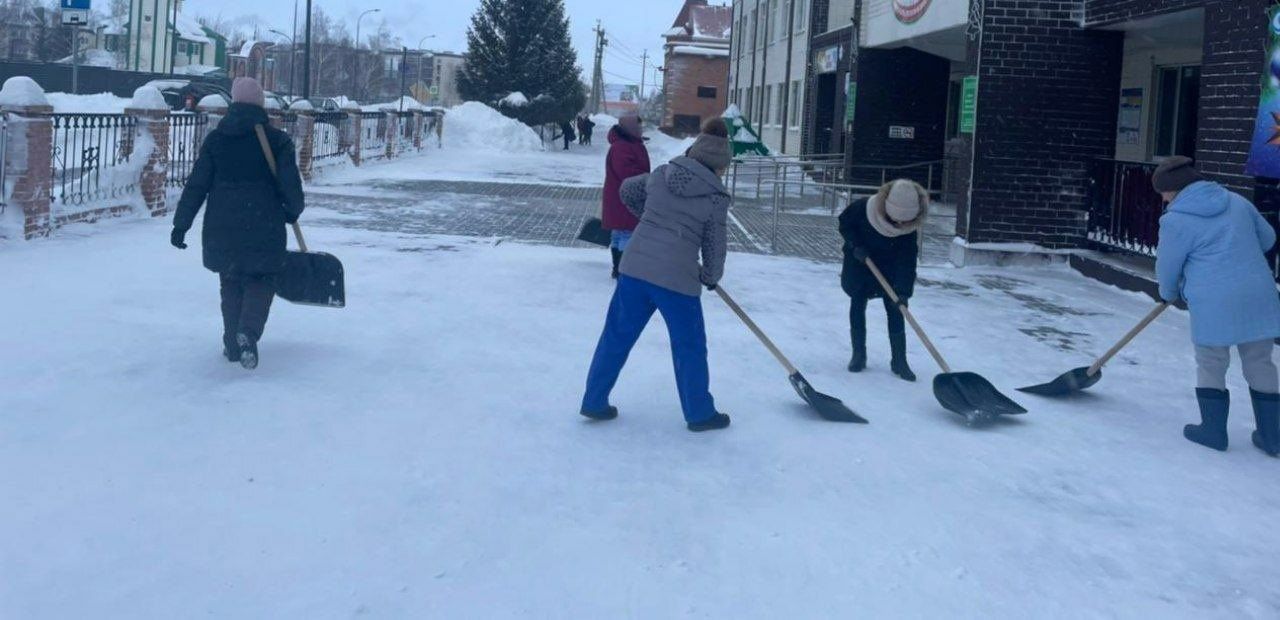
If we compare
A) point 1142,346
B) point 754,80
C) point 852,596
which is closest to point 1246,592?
point 852,596

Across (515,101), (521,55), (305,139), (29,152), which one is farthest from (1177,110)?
(521,55)

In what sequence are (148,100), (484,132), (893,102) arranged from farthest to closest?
(484,132) < (893,102) < (148,100)

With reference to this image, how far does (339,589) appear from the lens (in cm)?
434

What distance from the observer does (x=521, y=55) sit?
5241 cm

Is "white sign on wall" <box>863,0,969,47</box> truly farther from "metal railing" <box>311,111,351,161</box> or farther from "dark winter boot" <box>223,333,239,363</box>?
"dark winter boot" <box>223,333,239,363</box>

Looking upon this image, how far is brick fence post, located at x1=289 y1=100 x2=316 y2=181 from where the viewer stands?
73.2ft

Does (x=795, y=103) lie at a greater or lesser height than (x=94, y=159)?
greater

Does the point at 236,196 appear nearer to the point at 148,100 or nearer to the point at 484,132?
the point at 148,100

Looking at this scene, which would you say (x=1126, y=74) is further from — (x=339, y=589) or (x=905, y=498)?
(x=339, y=589)

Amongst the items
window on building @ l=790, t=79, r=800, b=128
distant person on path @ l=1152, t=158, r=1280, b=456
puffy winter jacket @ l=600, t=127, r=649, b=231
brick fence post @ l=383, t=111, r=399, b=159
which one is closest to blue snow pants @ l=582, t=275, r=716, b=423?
distant person on path @ l=1152, t=158, r=1280, b=456

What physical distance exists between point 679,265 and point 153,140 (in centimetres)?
1032

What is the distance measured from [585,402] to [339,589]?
251cm

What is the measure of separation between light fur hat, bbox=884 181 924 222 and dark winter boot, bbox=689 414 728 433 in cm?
189

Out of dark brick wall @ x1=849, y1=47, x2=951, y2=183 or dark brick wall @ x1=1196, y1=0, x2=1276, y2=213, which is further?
dark brick wall @ x1=849, y1=47, x2=951, y2=183
